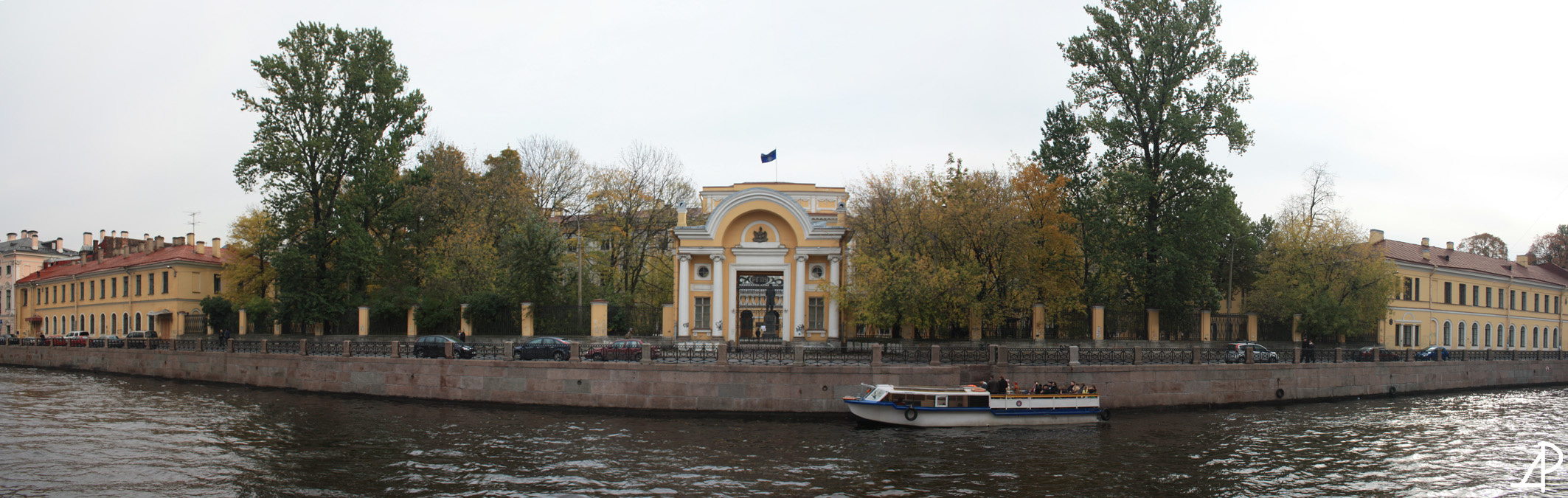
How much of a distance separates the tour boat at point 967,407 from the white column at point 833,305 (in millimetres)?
15468

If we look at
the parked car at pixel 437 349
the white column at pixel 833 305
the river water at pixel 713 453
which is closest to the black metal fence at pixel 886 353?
the parked car at pixel 437 349

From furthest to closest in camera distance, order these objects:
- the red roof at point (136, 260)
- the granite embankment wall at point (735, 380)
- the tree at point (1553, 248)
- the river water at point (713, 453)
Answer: the tree at point (1553, 248) → the red roof at point (136, 260) → the granite embankment wall at point (735, 380) → the river water at point (713, 453)

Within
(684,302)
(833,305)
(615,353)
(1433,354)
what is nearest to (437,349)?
(615,353)

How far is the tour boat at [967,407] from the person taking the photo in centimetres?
2462

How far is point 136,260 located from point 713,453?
5655cm

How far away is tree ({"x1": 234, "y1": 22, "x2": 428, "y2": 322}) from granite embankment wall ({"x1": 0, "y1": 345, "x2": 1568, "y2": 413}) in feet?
25.5

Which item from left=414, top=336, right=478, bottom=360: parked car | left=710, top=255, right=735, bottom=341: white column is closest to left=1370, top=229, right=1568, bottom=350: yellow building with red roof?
left=710, top=255, right=735, bottom=341: white column

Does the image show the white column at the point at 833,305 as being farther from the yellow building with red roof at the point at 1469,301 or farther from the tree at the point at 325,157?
the yellow building with red roof at the point at 1469,301

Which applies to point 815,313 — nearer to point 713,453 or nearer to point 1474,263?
point 713,453

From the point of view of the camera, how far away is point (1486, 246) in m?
76.1

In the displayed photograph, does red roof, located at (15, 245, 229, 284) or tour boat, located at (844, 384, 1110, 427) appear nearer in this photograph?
tour boat, located at (844, 384, 1110, 427)

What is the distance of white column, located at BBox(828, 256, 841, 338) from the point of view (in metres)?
41.3

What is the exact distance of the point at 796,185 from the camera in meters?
48.0

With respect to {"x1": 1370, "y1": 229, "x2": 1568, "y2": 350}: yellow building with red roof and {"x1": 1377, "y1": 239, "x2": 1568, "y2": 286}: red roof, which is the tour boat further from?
{"x1": 1377, "y1": 239, "x2": 1568, "y2": 286}: red roof
